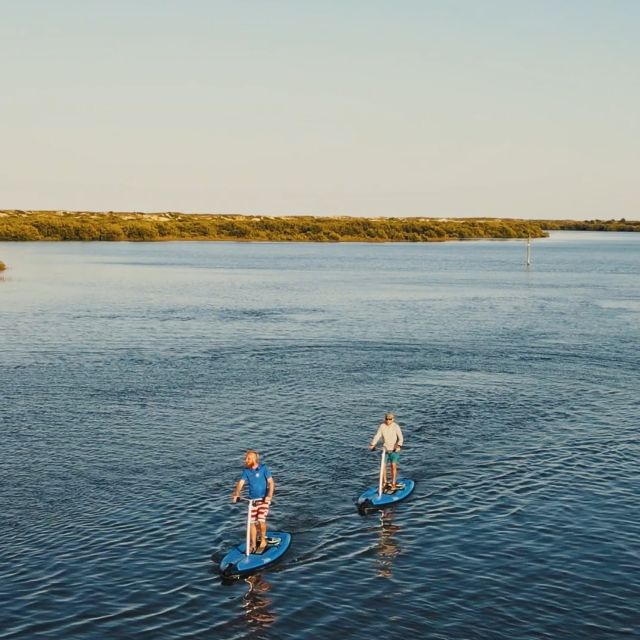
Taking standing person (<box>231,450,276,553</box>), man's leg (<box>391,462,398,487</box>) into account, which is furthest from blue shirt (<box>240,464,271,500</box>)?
man's leg (<box>391,462,398,487</box>)

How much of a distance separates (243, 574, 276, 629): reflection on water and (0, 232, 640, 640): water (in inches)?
2.5

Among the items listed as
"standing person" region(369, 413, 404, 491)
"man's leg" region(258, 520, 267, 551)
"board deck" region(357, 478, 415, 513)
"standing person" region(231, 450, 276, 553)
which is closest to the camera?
"standing person" region(231, 450, 276, 553)

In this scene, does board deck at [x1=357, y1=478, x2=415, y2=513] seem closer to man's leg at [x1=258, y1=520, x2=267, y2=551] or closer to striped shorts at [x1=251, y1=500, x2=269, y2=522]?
man's leg at [x1=258, y1=520, x2=267, y2=551]

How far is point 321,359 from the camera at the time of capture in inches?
2329

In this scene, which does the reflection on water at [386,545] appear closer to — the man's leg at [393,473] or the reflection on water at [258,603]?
the man's leg at [393,473]

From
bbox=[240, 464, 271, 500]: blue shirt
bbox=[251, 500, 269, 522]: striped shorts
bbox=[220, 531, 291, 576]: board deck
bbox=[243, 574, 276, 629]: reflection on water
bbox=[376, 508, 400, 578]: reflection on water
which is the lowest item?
bbox=[243, 574, 276, 629]: reflection on water

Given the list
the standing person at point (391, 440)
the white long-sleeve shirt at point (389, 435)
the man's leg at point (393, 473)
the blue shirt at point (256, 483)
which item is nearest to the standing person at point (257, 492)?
the blue shirt at point (256, 483)

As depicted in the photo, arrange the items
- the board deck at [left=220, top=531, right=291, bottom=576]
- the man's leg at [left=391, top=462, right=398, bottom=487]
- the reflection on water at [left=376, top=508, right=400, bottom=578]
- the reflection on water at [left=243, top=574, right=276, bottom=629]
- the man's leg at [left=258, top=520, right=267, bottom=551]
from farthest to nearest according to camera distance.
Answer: the man's leg at [left=391, top=462, right=398, bottom=487] → the man's leg at [left=258, top=520, right=267, bottom=551] → the reflection on water at [left=376, top=508, right=400, bottom=578] → the board deck at [left=220, top=531, right=291, bottom=576] → the reflection on water at [left=243, top=574, right=276, bottom=629]

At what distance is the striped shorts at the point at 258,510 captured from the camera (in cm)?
2400

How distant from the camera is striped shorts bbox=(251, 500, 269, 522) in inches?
945

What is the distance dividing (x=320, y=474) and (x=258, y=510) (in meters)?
8.66

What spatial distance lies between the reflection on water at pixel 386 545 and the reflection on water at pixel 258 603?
3.32 metres

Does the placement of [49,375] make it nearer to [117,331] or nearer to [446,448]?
[117,331]

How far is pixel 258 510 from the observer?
2409cm
